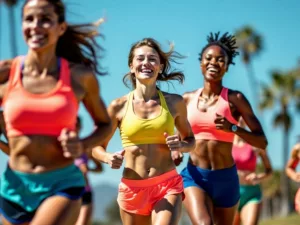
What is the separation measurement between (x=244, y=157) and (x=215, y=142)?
11.8 ft

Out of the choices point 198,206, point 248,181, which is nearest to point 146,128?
point 198,206

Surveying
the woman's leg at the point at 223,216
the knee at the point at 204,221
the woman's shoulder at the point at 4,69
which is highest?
the woman's shoulder at the point at 4,69

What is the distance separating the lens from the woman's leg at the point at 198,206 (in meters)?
7.47

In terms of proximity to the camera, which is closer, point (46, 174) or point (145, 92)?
point (46, 174)

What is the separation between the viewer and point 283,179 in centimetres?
5097

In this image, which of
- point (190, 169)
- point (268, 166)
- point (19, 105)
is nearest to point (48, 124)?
point (19, 105)

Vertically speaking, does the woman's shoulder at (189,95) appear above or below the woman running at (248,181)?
above

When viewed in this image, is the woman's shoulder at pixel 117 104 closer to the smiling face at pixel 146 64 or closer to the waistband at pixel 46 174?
the smiling face at pixel 146 64

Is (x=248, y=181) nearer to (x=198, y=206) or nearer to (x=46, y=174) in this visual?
(x=198, y=206)

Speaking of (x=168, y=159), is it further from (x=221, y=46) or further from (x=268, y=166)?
(x=268, y=166)

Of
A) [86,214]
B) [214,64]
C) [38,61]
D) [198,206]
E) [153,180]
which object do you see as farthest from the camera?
[86,214]

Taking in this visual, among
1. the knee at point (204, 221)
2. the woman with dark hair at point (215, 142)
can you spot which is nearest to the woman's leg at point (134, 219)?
the knee at point (204, 221)

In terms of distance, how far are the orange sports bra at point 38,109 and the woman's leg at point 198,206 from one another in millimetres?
2730

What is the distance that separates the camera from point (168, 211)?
659cm
